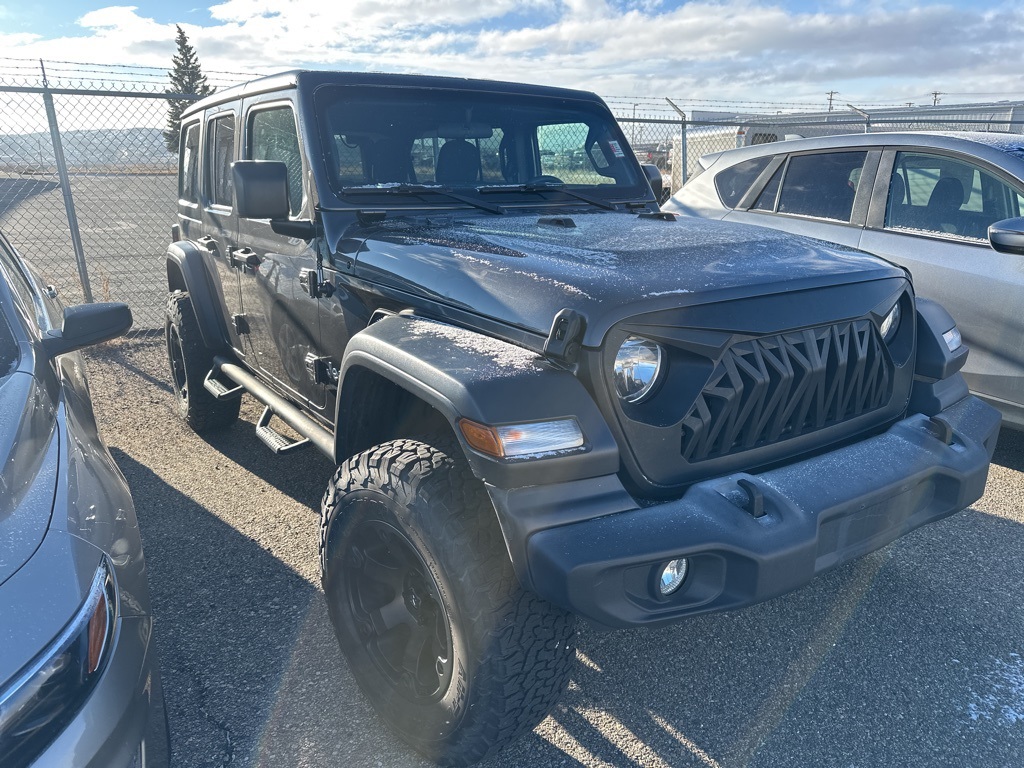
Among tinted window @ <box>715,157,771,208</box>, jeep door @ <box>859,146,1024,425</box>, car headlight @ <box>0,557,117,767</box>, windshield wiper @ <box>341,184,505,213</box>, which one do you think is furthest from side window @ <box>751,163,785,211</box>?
car headlight @ <box>0,557,117,767</box>

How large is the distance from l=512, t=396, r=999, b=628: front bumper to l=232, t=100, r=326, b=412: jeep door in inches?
62.2

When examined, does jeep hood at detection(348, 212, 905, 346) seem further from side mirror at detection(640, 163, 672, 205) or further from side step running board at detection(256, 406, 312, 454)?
side mirror at detection(640, 163, 672, 205)

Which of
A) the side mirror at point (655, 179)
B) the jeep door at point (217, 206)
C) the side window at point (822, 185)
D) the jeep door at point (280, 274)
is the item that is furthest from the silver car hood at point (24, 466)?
the side window at point (822, 185)

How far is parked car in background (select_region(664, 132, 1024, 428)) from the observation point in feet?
12.7

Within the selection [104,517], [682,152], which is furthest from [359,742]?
[682,152]

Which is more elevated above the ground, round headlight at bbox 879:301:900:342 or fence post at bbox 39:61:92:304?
fence post at bbox 39:61:92:304

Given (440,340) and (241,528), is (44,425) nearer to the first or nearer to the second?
(440,340)

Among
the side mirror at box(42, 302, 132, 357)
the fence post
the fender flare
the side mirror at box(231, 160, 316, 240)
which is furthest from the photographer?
the fence post

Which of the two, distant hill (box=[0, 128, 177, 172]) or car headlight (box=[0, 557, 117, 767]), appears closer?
car headlight (box=[0, 557, 117, 767])

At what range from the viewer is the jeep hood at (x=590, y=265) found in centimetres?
202

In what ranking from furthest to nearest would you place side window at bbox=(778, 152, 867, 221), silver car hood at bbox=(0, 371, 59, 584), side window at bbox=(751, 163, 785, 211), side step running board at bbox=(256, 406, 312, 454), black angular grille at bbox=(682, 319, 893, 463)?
1. side window at bbox=(751, 163, 785, 211)
2. side window at bbox=(778, 152, 867, 221)
3. side step running board at bbox=(256, 406, 312, 454)
4. black angular grille at bbox=(682, 319, 893, 463)
5. silver car hood at bbox=(0, 371, 59, 584)

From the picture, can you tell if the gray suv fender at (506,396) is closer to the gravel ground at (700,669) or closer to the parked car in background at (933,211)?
the gravel ground at (700,669)

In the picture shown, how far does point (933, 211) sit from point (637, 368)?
10.6 ft

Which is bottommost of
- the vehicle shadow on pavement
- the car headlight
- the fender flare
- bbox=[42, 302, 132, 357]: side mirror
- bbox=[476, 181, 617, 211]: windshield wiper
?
the vehicle shadow on pavement
